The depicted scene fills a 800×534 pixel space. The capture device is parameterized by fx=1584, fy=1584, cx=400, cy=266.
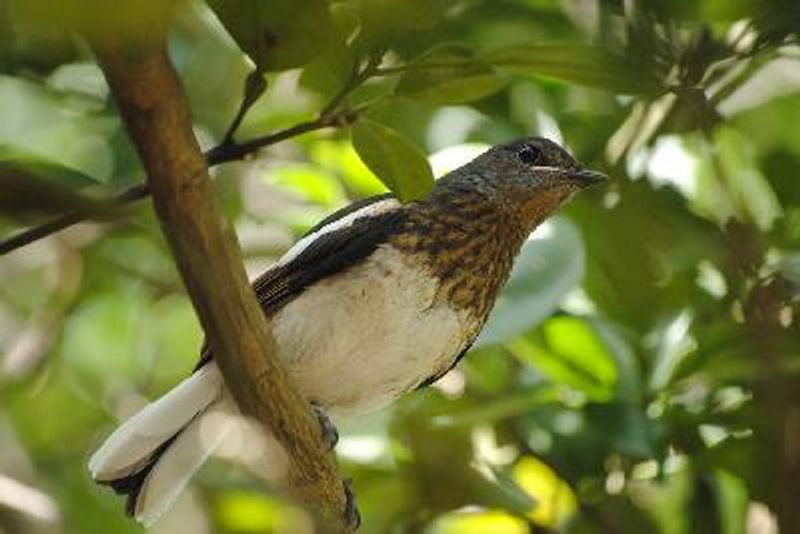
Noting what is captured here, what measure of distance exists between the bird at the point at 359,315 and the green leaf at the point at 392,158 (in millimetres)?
1184

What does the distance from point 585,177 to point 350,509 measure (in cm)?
94

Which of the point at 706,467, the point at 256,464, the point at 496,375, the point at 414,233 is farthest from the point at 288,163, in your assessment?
the point at 256,464

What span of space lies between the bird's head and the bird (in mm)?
123

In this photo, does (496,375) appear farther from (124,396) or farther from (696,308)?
(124,396)

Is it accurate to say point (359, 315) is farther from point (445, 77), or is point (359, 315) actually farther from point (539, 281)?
point (445, 77)

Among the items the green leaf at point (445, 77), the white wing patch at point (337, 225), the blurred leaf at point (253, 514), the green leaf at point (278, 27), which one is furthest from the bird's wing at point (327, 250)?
the green leaf at point (278, 27)

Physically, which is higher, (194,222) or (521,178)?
(194,222)

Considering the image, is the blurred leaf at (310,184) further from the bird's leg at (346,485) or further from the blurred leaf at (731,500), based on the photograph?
the blurred leaf at (731,500)

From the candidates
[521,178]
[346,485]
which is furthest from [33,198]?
[521,178]

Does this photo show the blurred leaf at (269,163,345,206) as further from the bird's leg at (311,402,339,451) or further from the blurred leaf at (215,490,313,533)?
the blurred leaf at (215,490,313,533)

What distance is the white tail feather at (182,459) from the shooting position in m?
3.01

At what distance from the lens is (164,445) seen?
330 centimetres

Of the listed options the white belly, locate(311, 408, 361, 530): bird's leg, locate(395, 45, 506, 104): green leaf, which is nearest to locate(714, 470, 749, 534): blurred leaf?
locate(311, 408, 361, 530): bird's leg

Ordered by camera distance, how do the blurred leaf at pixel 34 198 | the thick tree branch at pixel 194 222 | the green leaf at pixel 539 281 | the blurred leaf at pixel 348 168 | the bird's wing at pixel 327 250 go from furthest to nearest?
1. the blurred leaf at pixel 348 168
2. the bird's wing at pixel 327 250
3. the green leaf at pixel 539 281
4. the thick tree branch at pixel 194 222
5. the blurred leaf at pixel 34 198
